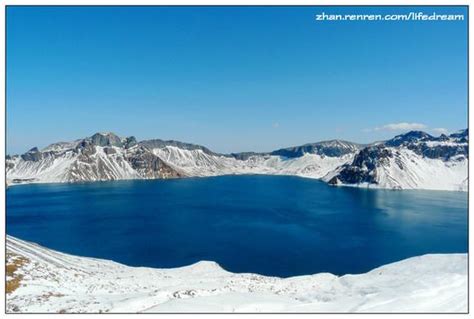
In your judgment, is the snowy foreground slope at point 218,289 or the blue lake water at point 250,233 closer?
the snowy foreground slope at point 218,289

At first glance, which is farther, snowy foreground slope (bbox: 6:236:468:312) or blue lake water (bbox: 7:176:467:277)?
blue lake water (bbox: 7:176:467:277)

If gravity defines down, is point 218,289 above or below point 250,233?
above

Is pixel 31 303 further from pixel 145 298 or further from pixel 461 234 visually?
pixel 461 234

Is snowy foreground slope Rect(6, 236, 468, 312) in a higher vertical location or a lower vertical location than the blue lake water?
A: higher

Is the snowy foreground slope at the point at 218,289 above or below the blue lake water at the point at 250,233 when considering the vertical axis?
above

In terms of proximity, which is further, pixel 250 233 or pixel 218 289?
pixel 250 233
